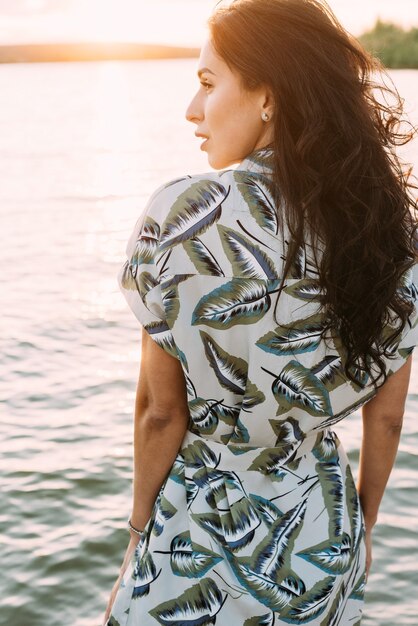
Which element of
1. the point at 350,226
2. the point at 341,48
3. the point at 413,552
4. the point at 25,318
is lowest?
the point at 25,318

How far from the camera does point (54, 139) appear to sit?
23.2 meters

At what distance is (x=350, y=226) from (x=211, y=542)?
546 millimetres

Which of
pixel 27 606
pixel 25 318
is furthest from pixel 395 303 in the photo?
pixel 25 318

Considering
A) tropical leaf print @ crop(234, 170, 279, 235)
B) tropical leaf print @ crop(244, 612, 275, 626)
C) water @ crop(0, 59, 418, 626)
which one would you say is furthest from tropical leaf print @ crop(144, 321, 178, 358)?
water @ crop(0, 59, 418, 626)

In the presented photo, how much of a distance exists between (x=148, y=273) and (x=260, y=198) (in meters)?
0.20

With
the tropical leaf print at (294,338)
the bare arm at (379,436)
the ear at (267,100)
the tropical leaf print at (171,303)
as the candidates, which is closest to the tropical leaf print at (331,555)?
the bare arm at (379,436)

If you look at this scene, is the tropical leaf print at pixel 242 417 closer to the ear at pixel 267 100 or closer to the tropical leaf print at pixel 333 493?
the tropical leaf print at pixel 333 493

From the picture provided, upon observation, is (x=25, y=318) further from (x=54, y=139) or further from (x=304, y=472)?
(x=54, y=139)

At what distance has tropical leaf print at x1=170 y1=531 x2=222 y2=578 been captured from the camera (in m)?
1.40

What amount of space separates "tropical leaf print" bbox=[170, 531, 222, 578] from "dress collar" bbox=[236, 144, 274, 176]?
1.94ft

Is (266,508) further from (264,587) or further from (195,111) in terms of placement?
(195,111)

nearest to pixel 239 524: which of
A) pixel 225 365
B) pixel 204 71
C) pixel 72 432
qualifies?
pixel 225 365

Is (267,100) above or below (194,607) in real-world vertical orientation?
above

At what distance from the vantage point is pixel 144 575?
144cm
